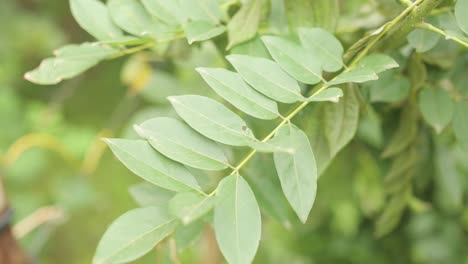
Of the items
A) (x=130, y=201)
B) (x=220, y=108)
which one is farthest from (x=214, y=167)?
(x=130, y=201)

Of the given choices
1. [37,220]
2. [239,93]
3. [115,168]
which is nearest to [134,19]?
[239,93]

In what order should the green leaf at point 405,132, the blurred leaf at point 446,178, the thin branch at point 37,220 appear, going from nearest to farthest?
the green leaf at point 405,132 < the blurred leaf at point 446,178 < the thin branch at point 37,220

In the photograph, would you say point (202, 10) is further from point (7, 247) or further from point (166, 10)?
point (7, 247)

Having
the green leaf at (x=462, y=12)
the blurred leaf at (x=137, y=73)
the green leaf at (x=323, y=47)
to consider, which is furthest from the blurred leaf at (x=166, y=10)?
the blurred leaf at (x=137, y=73)

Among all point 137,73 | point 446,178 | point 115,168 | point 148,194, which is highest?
point 148,194

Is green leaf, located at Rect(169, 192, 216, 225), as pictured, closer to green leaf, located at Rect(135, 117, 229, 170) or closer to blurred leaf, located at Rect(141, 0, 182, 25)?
green leaf, located at Rect(135, 117, 229, 170)

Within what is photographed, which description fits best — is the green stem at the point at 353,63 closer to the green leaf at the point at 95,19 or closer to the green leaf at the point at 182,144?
the green leaf at the point at 182,144

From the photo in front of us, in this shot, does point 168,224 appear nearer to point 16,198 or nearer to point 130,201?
point 16,198
